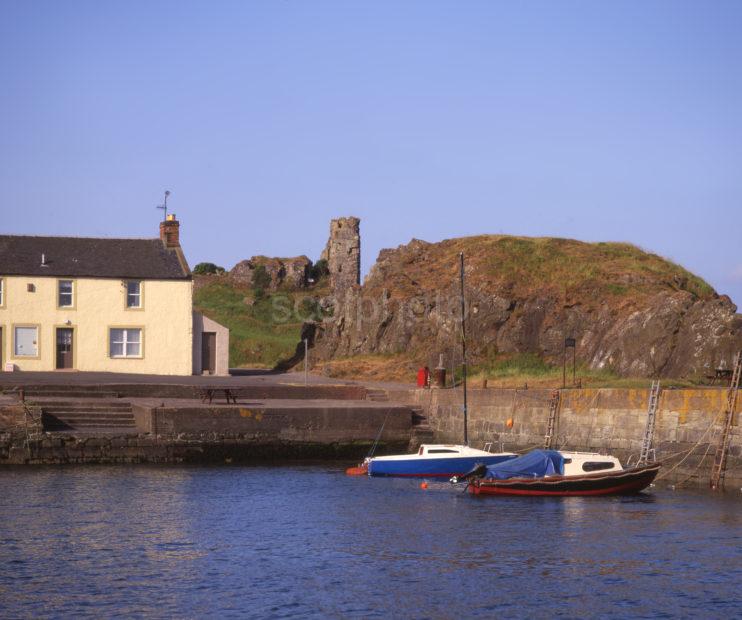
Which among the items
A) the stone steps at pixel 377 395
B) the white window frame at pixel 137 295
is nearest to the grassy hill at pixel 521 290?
the stone steps at pixel 377 395

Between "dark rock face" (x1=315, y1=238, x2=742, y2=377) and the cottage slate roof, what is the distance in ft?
35.4

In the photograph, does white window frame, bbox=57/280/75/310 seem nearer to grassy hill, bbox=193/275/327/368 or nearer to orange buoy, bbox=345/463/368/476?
grassy hill, bbox=193/275/327/368

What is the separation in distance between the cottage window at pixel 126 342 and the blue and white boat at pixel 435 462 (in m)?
21.2

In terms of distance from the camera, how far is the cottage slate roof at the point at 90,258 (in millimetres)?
57469

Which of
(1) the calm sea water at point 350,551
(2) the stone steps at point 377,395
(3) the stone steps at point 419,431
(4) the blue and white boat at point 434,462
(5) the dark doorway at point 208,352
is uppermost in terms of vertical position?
(5) the dark doorway at point 208,352

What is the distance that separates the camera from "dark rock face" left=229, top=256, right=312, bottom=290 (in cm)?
9094

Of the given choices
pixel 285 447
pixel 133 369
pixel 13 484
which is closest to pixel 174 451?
pixel 285 447

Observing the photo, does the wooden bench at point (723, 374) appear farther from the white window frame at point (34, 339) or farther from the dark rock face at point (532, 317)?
the white window frame at point (34, 339)

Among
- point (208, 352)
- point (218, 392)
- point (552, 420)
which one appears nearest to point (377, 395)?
point (218, 392)

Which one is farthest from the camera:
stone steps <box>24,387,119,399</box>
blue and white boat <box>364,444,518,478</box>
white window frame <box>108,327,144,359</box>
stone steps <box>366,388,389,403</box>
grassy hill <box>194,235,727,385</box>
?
white window frame <box>108,327,144,359</box>

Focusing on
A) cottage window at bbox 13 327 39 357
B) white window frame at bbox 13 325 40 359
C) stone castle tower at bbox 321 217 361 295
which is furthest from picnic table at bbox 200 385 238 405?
stone castle tower at bbox 321 217 361 295

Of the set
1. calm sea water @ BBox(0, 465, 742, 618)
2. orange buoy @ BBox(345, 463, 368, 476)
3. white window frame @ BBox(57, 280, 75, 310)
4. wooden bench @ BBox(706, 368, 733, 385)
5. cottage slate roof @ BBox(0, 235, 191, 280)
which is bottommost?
calm sea water @ BBox(0, 465, 742, 618)

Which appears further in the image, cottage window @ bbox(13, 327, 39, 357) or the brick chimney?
the brick chimney

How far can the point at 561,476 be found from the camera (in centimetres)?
3503
